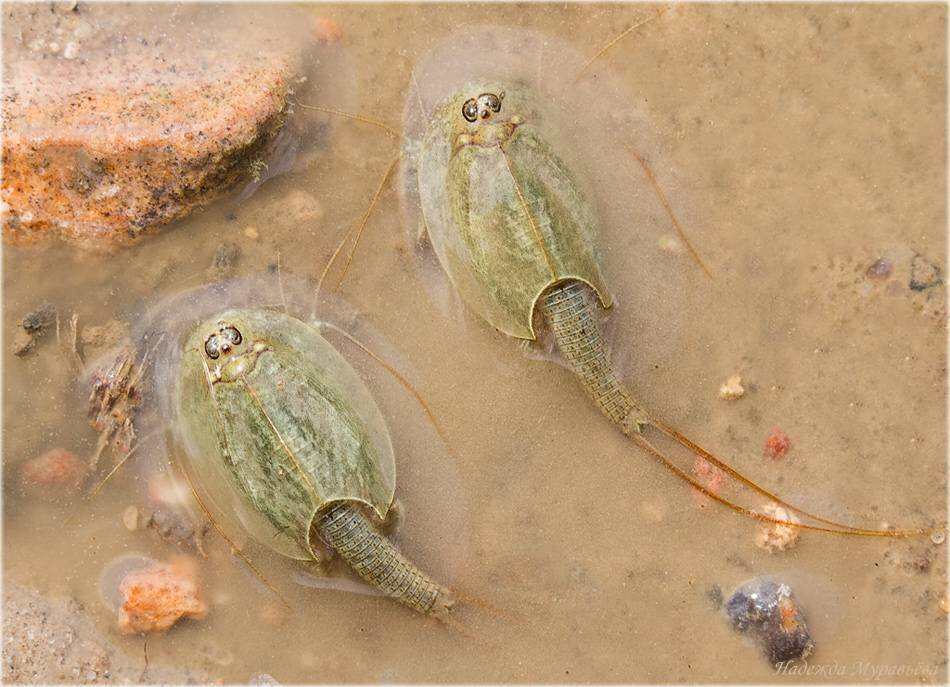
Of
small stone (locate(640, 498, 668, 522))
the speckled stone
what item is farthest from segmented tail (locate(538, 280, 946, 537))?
the speckled stone

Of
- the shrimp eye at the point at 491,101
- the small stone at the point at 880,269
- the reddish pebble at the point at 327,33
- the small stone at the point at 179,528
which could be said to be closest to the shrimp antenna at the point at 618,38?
the shrimp eye at the point at 491,101

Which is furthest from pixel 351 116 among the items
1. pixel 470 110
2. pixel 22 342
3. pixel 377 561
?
pixel 377 561

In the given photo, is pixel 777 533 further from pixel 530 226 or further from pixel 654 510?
pixel 530 226

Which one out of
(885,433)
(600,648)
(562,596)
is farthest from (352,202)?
(885,433)

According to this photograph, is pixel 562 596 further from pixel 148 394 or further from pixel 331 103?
pixel 331 103

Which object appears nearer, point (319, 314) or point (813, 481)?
point (813, 481)

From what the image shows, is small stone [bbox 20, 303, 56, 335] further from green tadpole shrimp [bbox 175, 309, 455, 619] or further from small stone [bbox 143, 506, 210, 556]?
small stone [bbox 143, 506, 210, 556]

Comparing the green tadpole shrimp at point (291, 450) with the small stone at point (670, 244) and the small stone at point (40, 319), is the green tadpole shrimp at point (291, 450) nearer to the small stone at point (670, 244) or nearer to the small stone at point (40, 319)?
the small stone at point (40, 319)
